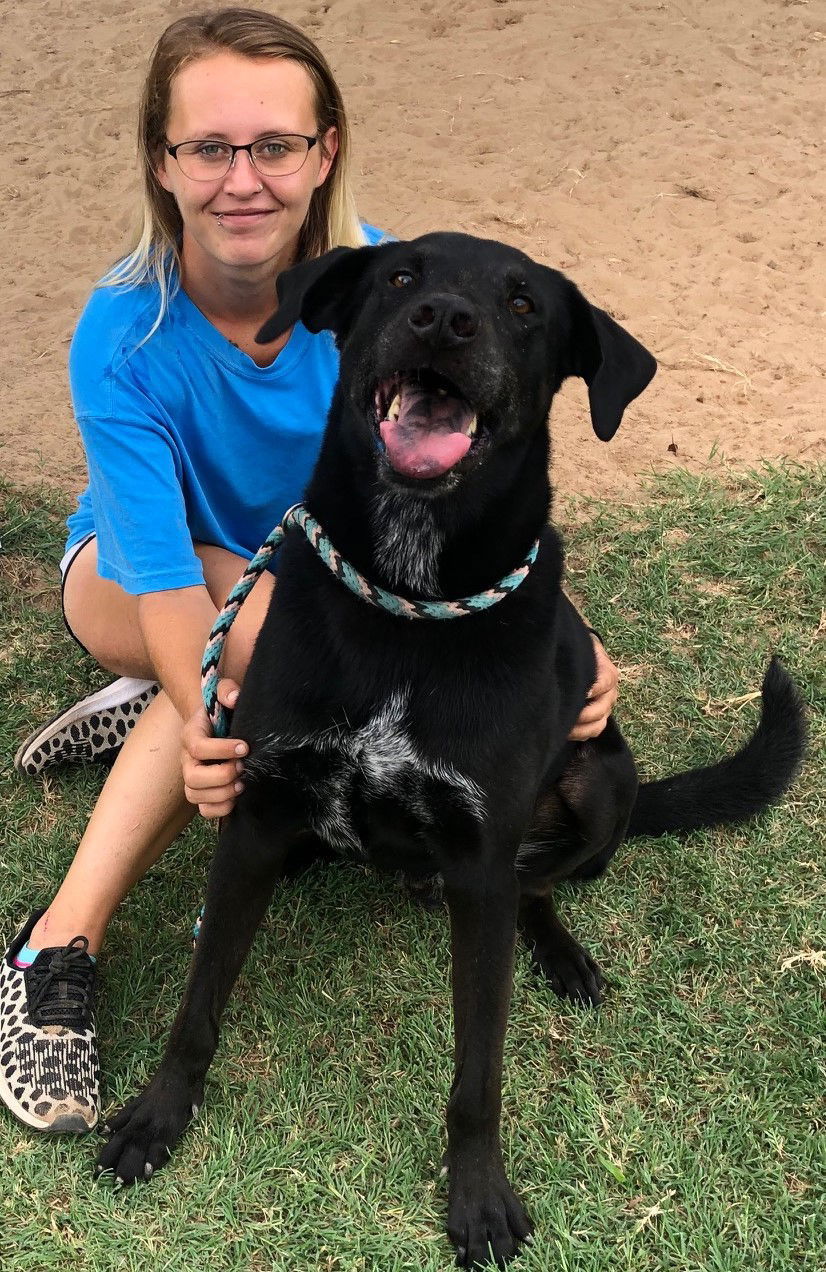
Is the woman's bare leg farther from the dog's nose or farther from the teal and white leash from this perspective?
the dog's nose

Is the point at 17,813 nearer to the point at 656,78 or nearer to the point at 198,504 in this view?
the point at 198,504

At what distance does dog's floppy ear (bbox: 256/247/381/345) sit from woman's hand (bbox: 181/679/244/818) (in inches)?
28.4

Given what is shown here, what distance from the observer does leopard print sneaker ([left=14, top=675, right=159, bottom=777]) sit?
2984mm

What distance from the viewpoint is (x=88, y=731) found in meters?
3.00

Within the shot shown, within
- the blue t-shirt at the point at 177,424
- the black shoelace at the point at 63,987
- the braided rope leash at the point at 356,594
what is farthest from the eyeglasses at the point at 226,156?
the black shoelace at the point at 63,987

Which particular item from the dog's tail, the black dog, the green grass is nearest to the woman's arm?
the black dog

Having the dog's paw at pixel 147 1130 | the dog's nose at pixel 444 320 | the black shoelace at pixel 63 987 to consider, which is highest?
the dog's nose at pixel 444 320

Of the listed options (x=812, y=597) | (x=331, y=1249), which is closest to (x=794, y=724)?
(x=812, y=597)

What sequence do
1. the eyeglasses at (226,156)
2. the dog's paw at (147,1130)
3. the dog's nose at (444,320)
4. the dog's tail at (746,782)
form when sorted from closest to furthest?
the dog's nose at (444,320), the dog's paw at (147,1130), the eyeglasses at (226,156), the dog's tail at (746,782)

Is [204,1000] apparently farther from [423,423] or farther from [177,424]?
[177,424]

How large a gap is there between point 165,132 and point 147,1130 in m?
2.01

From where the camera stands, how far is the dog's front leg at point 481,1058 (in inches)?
81.0

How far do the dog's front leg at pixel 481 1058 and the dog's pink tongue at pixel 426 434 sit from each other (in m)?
0.68

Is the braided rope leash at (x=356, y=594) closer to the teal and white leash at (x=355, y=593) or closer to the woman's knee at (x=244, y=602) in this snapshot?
the teal and white leash at (x=355, y=593)
